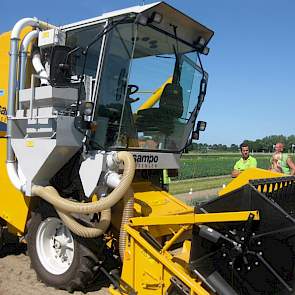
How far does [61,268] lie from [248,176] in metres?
2.30

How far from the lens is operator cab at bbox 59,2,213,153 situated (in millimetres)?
4508

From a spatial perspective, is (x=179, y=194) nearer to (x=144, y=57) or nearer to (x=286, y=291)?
(x=144, y=57)

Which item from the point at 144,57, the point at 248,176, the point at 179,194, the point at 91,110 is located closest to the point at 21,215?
the point at 91,110

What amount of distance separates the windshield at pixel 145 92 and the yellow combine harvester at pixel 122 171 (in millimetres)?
15

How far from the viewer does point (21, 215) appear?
5109 mm

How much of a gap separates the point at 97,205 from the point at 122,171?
598 millimetres

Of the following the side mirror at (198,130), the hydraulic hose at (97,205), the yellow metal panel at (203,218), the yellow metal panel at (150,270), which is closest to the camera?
the yellow metal panel at (203,218)

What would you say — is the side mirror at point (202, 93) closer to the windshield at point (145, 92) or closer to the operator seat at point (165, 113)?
the windshield at point (145, 92)

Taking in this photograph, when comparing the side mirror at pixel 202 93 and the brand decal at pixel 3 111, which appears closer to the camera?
the brand decal at pixel 3 111

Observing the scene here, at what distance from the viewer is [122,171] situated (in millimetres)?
4562

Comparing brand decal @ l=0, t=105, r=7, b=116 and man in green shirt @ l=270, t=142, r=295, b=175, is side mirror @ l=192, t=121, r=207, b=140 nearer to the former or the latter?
man in green shirt @ l=270, t=142, r=295, b=175

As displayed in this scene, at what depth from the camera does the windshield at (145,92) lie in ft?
15.1

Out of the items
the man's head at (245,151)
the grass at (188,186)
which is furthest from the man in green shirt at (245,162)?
the grass at (188,186)

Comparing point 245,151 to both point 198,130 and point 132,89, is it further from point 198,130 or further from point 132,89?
point 132,89
